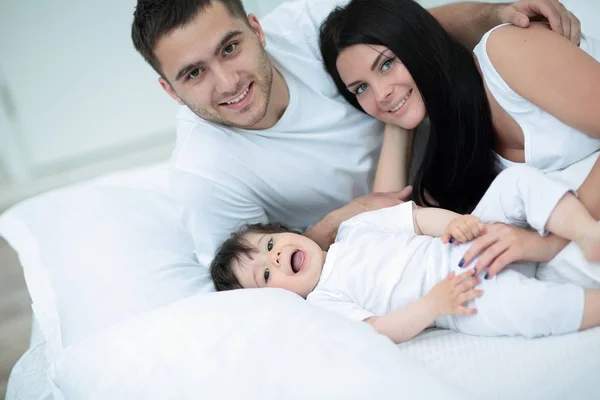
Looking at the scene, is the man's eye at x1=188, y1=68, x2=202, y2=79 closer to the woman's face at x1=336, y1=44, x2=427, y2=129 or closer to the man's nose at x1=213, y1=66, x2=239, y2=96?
the man's nose at x1=213, y1=66, x2=239, y2=96

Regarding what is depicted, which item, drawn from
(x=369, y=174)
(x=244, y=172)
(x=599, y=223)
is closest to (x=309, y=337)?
(x=599, y=223)

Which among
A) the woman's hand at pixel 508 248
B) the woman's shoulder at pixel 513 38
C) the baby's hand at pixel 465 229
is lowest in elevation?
the woman's hand at pixel 508 248

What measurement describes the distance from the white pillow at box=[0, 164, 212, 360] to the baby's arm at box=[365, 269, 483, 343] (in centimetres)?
58

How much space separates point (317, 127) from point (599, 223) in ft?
2.79

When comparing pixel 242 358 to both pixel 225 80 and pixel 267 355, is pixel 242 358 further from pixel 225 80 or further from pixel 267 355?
pixel 225 80

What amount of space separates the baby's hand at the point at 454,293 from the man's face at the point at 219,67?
72 centimetres

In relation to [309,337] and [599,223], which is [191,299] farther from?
[599,223]

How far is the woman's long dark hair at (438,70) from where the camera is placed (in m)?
1.52

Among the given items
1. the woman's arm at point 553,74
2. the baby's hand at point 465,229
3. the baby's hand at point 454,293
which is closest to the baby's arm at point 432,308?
the baby's hand at point 454,293

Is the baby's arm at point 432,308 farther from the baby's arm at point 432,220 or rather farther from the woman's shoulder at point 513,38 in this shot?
the woman's shoulder at point 513,38

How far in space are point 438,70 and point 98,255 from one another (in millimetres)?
1004

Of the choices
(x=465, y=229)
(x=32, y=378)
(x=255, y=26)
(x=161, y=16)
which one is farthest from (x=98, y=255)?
(x=465, y=229)

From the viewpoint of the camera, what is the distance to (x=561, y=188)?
122 centimetres

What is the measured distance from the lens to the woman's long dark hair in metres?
1.52
